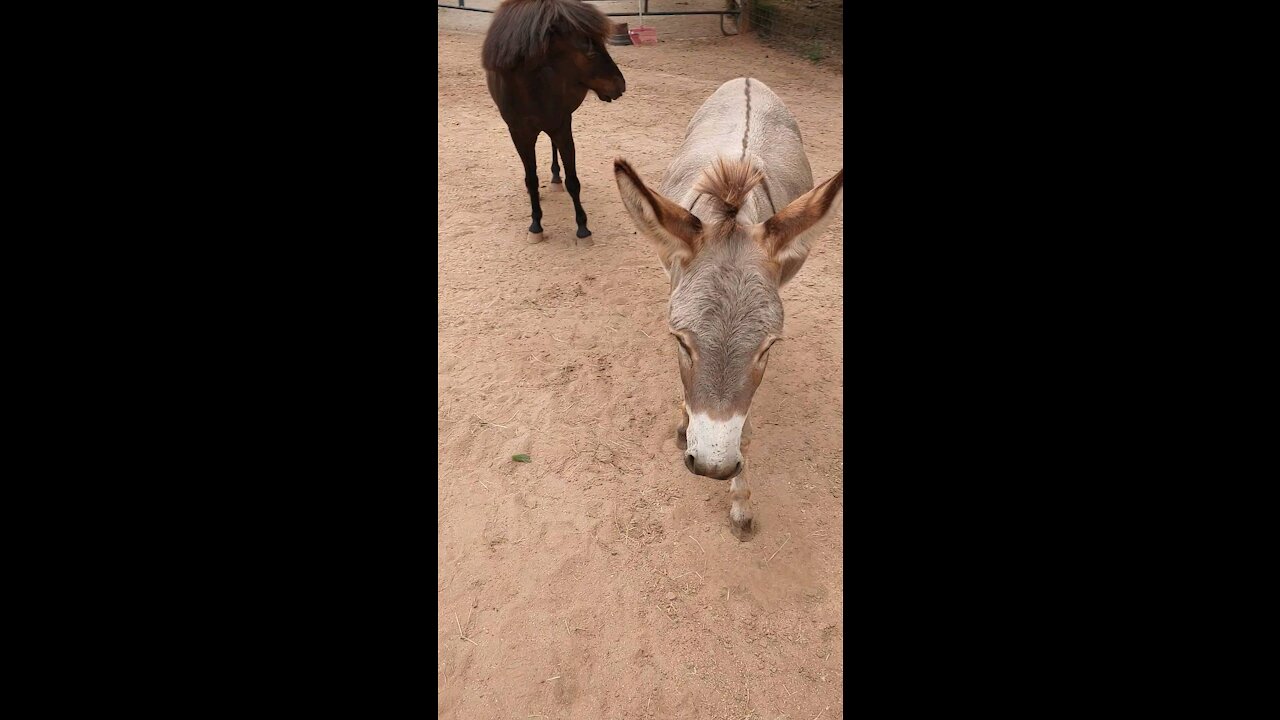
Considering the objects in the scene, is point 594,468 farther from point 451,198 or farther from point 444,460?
point 451,198

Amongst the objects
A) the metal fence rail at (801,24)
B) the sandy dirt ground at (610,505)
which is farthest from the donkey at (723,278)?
the metal fence rail at (801,24)

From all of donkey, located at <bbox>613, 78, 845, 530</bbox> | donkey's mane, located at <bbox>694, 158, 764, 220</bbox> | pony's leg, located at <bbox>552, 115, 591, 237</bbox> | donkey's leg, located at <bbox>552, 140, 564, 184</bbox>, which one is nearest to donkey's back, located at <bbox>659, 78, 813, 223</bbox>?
donkey's mane, located at <bbox>694, 158, 764, 220</bbox>

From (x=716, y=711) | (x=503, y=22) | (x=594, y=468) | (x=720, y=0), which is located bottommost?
(x=716, y=711)

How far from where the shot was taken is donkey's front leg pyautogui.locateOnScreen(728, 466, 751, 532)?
3689 mm

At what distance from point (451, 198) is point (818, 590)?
658 cm

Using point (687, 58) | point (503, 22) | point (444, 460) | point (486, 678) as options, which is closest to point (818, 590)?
point (486, 678)

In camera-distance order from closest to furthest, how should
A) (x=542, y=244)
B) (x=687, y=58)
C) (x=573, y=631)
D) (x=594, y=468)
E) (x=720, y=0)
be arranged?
(x=573, y=631) < (x=594, y=468) < (x=542, y=244) < (x=687, y=58) < (x=720, y=0)

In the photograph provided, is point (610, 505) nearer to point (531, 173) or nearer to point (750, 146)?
point (750, 146)

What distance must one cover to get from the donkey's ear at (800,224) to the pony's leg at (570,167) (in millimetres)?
3945

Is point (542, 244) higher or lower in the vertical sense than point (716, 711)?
higher

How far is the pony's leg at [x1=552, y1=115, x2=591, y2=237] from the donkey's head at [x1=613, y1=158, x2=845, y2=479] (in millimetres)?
3685

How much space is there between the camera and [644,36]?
524 inches

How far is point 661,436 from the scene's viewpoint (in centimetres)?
446

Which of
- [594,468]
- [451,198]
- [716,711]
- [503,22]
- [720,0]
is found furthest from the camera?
[720,0]
